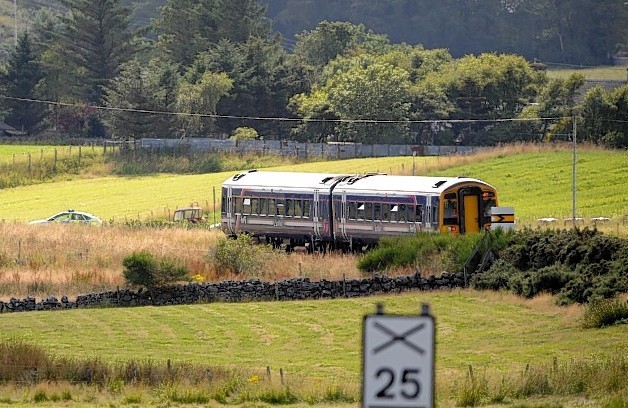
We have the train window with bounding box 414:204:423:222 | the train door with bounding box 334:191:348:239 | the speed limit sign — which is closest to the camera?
the speed limit sign

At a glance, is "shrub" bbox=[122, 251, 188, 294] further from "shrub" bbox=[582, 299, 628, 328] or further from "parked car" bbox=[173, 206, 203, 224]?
"parked car" bbox=[173, 206, 203, 224]

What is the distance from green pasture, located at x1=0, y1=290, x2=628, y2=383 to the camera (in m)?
28.5

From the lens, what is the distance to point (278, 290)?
40.4 m

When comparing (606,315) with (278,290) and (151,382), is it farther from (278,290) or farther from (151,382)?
(278,290)

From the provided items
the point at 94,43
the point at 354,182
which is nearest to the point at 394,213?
the point at 354,182

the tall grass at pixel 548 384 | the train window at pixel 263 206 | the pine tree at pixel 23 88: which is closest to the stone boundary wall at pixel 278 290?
the train window at pixel 263 206

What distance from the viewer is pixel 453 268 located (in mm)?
41844

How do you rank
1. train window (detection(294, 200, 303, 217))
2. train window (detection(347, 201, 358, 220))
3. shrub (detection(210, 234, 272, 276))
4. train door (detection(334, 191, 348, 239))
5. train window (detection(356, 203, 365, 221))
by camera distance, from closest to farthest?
1. shrub (detection(210, 234, 272, 276))
2. train window (detection(356, 203, 365, 221))
3. train window (detection(347, 201, 358, 220))
4. train door (detection(334, 191, 348, 239))
5. train window (detection(294, 200, 303, 217))

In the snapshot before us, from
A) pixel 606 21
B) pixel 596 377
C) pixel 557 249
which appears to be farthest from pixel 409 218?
pixel 606 21

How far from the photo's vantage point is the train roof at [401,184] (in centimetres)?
4856

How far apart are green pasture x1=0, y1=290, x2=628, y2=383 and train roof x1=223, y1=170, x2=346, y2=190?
13.7 m

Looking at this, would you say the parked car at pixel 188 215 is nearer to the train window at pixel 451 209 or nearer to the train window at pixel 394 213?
the train window at pixel 394 213

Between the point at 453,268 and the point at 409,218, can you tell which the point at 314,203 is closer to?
the point at 409,218

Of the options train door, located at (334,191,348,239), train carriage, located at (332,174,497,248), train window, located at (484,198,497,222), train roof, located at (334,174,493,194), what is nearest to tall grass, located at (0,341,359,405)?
train carriage, located at (332,174,497,248)
